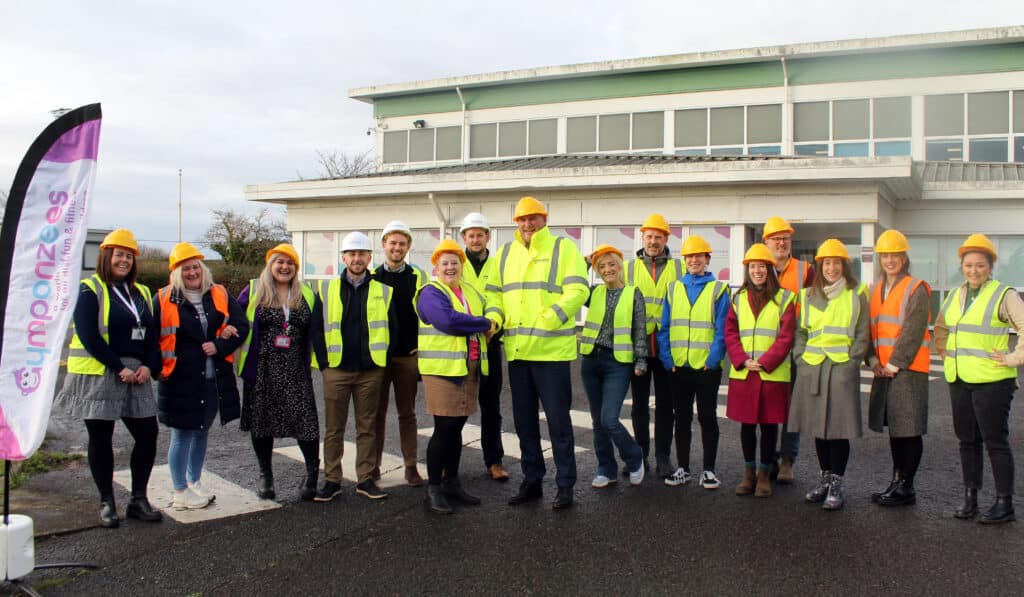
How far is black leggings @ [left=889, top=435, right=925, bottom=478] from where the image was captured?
560 centimetres

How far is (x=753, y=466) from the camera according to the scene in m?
5.99

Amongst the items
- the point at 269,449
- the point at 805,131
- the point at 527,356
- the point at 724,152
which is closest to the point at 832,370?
the point at 527,356

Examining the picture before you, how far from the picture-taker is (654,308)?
646cm

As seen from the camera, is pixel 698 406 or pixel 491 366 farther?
pixel 491 366

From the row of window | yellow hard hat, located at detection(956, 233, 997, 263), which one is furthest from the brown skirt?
the row of window

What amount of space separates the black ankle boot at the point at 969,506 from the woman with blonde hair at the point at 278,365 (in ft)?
14.8

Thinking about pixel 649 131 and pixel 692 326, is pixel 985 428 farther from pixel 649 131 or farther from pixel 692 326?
pixel 649 131

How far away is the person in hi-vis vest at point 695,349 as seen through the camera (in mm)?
6141

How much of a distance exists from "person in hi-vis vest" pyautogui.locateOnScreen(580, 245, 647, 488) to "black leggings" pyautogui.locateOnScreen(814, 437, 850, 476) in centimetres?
134

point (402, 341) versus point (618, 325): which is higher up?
point (618, 325)

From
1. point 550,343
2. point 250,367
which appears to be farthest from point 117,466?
point 550,343

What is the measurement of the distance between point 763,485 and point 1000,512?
4.91 feet

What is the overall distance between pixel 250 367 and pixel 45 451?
2945 millimetres

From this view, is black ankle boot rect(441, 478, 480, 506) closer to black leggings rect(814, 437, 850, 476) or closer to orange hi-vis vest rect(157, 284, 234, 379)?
orange hi-vis vest rect(157, 284, 234, 379)
